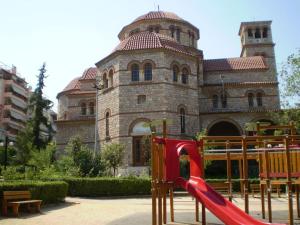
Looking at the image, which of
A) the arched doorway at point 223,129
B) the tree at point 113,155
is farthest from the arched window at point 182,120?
the tree at point 113,155

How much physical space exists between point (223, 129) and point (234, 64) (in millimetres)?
7791

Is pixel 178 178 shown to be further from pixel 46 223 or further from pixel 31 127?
pixel 31 127

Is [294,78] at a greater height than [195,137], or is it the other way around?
[294,78]

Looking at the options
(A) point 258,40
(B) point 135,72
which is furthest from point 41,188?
(A) point 258,40

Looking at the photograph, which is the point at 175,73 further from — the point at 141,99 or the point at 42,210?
the point at 42,210

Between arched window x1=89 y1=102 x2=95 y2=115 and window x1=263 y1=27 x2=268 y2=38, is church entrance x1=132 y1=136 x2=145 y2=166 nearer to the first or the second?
arched window x1=89 y1=102 x2=95 y2=115

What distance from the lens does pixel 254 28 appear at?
165 feet

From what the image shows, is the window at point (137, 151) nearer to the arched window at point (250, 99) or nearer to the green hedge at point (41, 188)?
the green hedge at point (41, 188)

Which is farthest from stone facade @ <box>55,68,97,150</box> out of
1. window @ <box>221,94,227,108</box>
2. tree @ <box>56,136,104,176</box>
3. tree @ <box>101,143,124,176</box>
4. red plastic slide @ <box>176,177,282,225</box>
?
red plastic slide @ <box>176,177,282,225</box>

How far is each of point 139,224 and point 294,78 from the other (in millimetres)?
23998

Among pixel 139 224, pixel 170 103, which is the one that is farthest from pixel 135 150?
pixel 139 224

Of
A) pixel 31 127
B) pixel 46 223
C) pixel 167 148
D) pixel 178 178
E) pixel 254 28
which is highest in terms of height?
pixel 254 28

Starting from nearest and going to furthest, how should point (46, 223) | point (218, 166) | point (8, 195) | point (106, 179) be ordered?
point (46, 223), point (8, 195), point (106, 179), point (218, 166)

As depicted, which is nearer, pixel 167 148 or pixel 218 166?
pixel 167 148
